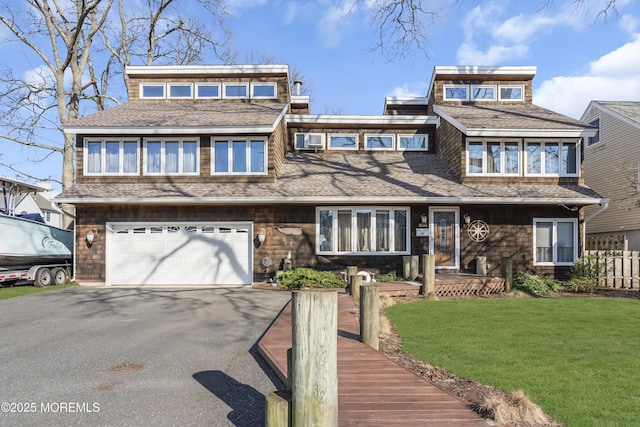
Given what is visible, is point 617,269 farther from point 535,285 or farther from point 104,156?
point 104,156

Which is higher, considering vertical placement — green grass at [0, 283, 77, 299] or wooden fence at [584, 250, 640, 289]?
wooden fence at [584, 250, 640, 289]

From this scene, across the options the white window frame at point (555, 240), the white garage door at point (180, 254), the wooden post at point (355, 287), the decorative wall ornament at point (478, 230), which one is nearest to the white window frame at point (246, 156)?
the white garage door at point (180, 254)

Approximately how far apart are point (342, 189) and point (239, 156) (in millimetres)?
3811

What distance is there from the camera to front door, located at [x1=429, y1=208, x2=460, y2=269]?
14562 millimetres

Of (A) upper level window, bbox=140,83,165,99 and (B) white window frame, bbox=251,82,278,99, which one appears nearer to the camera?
(B) white window frame, bbox=251,82,278,99

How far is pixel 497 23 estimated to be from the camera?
9352 mm

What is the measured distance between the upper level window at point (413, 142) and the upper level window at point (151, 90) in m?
10.7

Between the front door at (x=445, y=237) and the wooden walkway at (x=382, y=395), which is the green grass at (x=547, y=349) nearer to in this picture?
the wooden walkway at (x=382, y=395)

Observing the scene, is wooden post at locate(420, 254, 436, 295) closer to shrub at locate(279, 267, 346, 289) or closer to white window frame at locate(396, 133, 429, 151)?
shrub at locate(279, 267, 346, 289)

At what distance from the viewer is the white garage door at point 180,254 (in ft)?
47.6

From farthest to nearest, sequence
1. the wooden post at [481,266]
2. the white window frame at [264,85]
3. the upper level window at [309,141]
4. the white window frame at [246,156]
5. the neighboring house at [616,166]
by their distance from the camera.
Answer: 1. the white window frame at [264,85]
2. the upper level window at [309,141]
3. the neighboring house at [616,166]
4. the white window frame at [246,156]
5. the wooden post at [481,266]

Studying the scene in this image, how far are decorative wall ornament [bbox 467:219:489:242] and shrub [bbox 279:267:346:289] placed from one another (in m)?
4.72

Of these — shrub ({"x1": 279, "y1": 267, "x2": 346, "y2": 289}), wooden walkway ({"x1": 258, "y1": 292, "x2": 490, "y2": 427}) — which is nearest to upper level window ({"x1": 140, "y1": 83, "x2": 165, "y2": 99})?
shrub ({"x1": 279, "y1": 267, "x2": 346, "y2": 289})

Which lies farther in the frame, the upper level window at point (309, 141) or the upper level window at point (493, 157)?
the upper level window at point (309, 141)
